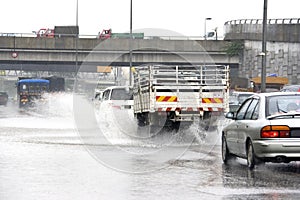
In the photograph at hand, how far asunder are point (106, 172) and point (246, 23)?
58.2 metres

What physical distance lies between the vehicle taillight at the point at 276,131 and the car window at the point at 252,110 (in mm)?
677

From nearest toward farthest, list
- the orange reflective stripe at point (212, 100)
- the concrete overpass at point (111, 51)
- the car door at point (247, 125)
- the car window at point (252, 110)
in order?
the car door at point (247, 125) → the car window at point (252, 110) → the orange reflective stripe at point (212, 100) → the concrete overpass at point (111, 51)

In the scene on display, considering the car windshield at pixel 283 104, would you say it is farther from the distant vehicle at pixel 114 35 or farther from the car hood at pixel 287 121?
the distant vehicle at pixel 114 35

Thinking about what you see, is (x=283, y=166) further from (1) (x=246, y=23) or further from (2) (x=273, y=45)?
(1) (x=246, y=23)

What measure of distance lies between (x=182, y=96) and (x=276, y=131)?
10704mm

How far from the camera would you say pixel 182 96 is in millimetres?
24000

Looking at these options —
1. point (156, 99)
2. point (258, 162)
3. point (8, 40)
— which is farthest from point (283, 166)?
point (8, 40)

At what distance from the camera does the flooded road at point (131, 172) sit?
10641 millimetres

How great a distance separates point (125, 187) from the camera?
11250 mm

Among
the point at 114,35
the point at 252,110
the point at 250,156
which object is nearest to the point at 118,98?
the point at 252,110

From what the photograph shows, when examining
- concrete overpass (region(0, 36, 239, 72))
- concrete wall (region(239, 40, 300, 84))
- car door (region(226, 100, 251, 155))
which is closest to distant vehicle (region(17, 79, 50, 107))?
concrete overpass (region(0, 36, 239, 72))

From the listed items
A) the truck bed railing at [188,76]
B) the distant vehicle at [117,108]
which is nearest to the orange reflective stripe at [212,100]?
the truck bed railing at [188,76]

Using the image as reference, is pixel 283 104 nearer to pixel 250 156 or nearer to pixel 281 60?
pixel 250 156

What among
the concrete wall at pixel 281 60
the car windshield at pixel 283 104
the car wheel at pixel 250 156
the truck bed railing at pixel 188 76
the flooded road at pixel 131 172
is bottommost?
the flooded road at pixel 131 172
